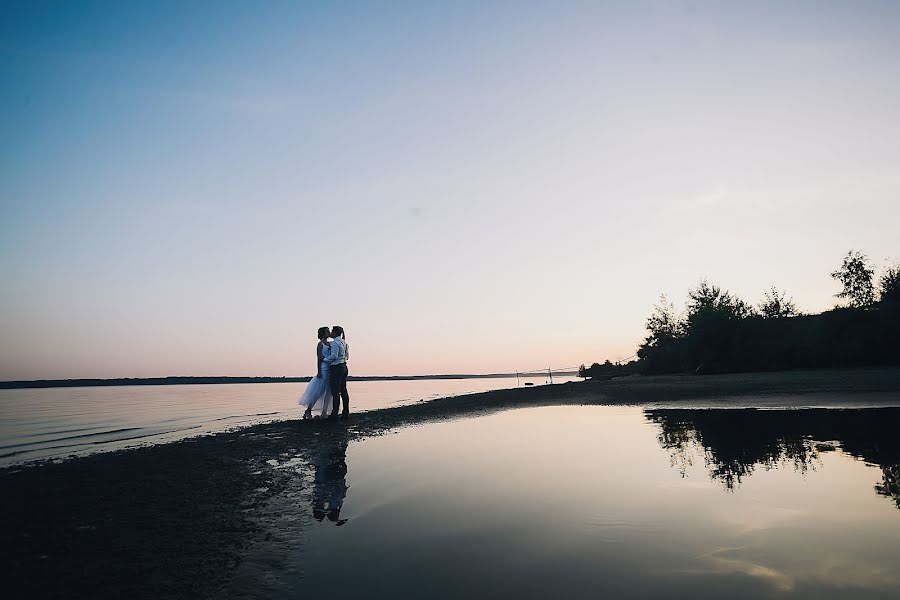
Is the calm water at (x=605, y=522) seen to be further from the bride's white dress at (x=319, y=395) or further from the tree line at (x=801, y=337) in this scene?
the tree line at (x=801, y=337)

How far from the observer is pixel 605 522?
5.16 metres

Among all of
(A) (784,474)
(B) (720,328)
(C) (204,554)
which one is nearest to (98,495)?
(C) (204,554)

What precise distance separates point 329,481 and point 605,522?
16.1ft

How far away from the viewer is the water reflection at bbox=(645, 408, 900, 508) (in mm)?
7387

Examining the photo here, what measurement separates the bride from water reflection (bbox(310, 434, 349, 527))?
5.19m

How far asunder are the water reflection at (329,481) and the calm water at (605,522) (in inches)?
1.7

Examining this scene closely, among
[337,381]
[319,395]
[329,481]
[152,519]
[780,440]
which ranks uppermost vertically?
[337,381]

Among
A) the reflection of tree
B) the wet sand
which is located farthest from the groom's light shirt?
the reflection of tree

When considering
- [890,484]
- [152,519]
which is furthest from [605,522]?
[152,519]

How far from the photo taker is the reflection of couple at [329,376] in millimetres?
16797

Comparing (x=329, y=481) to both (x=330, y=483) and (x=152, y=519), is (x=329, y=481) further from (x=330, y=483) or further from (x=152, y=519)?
(x=152, y=519)

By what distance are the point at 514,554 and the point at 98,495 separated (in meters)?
6.53

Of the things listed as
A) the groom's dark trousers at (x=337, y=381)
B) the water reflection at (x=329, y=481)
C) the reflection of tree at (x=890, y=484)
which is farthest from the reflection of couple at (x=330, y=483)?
the reflection of tree at (x=890, y=484)

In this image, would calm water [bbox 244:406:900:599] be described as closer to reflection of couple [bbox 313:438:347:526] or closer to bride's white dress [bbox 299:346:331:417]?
reflection of couple [bbox 313:438:347:526]
